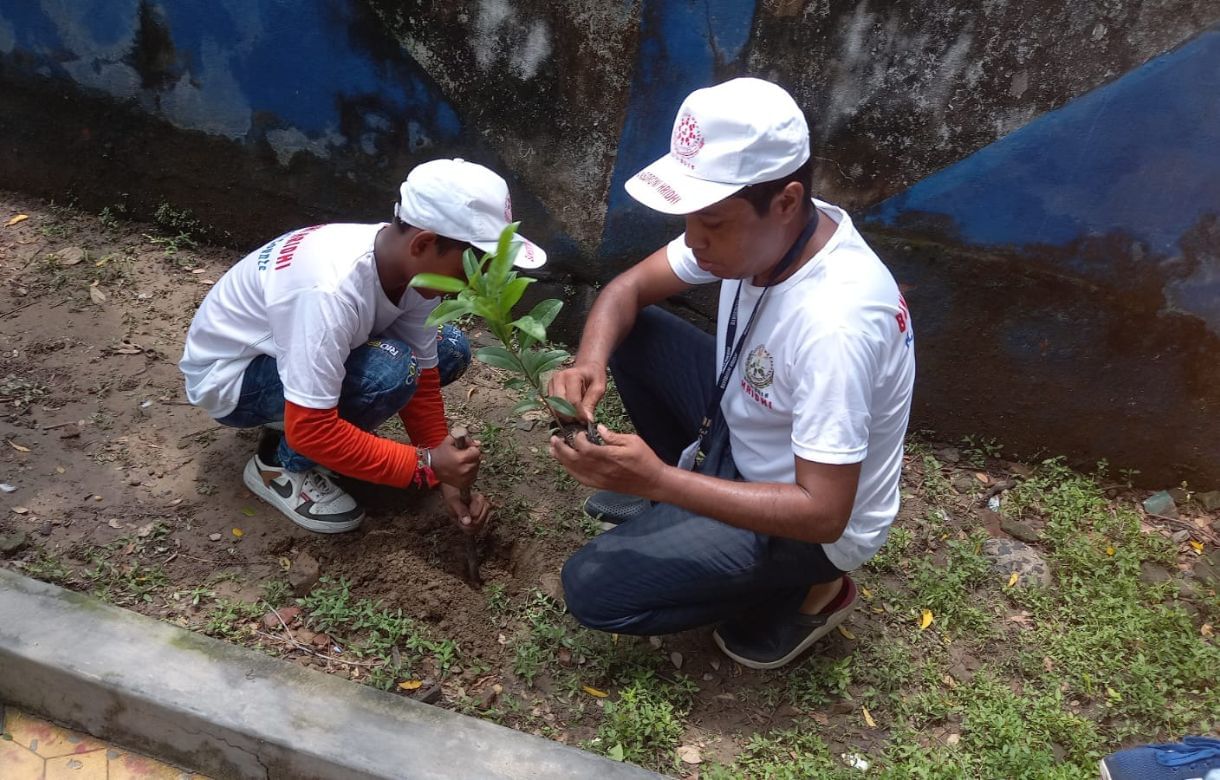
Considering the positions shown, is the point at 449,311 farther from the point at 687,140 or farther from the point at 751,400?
the point at 751,400

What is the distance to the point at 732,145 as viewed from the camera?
1.96 m

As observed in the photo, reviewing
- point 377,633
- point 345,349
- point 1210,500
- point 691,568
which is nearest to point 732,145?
point 691,568

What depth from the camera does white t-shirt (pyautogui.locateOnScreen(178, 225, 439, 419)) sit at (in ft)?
7.88

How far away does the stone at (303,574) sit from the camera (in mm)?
2715

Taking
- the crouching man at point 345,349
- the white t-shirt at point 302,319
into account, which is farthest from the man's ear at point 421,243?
the white t-shirt at point 302,319

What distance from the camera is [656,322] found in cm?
284

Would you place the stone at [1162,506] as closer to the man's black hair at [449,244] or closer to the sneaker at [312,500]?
the man's black hair at [449,244]

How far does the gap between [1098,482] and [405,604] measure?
2547 mm

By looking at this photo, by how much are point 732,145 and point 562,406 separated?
74 centimetres

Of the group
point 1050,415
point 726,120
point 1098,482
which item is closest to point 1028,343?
point 1050,415

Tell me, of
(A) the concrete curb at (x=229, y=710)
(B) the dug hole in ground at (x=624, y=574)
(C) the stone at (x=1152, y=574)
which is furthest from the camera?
(C) the stone at (x=1152, y=574)

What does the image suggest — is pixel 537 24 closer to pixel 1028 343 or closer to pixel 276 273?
pixel 276 273

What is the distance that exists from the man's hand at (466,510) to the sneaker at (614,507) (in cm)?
39

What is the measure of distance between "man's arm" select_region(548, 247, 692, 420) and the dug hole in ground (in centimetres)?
72
